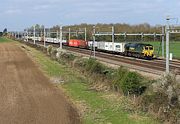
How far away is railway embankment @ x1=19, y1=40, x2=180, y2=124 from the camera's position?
17.5 m

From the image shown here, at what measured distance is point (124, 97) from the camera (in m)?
22.1

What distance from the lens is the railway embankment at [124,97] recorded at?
57.3 feet

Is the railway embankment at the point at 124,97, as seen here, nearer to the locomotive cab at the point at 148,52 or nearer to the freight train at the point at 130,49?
the locomotive cab at the point at 148,52

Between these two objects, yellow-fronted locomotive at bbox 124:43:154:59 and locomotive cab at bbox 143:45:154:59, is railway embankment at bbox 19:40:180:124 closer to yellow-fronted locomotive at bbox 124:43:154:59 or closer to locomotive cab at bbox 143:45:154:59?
locomotive cab at bbox 143:45:154:59

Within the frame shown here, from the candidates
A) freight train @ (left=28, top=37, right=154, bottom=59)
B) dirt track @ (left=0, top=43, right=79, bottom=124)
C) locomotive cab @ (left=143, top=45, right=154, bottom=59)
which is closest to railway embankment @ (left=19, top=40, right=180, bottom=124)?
dirt track @ (left=0, top=43, right=79, bottom=124)

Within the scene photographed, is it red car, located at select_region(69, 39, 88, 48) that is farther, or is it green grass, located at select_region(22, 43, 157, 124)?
red car, located at select_region(69, 39, 88, 48)

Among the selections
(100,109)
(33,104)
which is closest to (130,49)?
(33,104)

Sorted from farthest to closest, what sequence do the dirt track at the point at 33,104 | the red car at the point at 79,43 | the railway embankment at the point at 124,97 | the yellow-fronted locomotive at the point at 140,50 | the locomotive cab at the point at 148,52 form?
the red car at the point at 79,43 → the yellow-fronted locomotive at the point at 140,50 → the locomotive cab at the point at 148,52 → the dirt track at the point at 33,104 → the railway embankment at the point at 124,97

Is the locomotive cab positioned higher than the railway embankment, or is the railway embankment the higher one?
the locomotive cab

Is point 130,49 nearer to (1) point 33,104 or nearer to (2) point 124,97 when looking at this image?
(2) point 124,97

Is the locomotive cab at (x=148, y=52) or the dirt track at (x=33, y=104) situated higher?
the locomotive cab at (x=148, y=52)

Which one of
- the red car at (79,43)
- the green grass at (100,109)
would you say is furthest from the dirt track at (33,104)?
the red car at (79,43)

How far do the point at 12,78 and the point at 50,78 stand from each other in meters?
3.12

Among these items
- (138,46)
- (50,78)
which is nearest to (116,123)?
(50,78)
